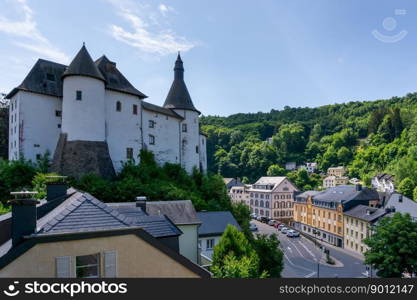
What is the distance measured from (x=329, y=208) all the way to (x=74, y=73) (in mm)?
45581

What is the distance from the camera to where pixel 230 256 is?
1512cm

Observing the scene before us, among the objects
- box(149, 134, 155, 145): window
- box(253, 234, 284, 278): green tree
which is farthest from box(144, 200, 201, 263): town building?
box(149, 134, 155, 145): window

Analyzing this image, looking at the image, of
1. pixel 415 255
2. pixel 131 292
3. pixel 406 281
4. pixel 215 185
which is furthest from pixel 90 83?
pixel 415 255

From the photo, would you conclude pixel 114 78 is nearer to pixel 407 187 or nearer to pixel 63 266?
pixel 63 266

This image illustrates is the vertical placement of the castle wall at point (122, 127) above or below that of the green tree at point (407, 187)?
above

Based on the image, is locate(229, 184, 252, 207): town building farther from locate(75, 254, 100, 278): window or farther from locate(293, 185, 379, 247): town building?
locate(75, 254, 100, 278): window

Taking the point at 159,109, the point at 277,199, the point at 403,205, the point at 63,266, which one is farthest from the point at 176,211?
the point at 277,199

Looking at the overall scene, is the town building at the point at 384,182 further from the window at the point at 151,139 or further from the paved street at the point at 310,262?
the window at the point at 151,139

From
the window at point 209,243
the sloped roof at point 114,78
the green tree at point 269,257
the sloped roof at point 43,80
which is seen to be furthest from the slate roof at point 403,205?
the sloped roof at point 43,80

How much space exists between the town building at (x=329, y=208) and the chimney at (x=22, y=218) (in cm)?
4957

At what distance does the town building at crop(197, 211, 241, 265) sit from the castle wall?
41.1 feet

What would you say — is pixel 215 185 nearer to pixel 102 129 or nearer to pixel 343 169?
pixel 102 129

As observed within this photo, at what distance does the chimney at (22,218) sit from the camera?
619cm

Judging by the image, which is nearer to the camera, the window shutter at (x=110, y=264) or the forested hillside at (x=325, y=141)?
the window shutter at (x=110, y=264)
